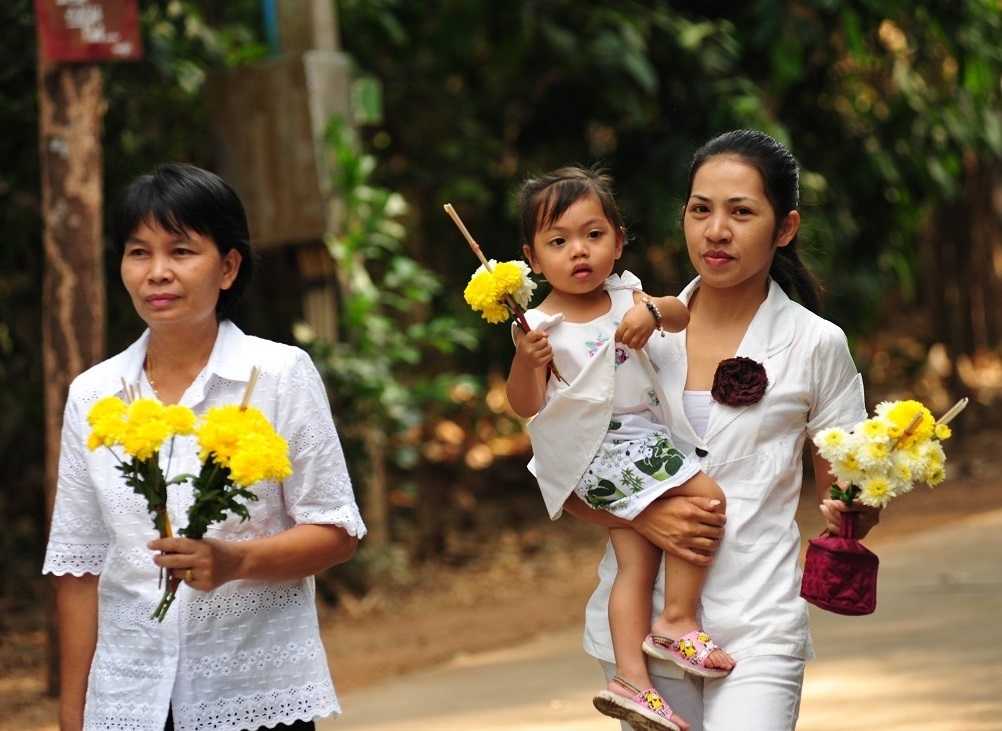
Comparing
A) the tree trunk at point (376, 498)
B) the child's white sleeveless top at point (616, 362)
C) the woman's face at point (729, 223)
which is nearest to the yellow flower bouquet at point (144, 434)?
the child's white sleeveless top at point (616, 362)

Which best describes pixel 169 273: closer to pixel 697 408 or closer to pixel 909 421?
pixel 697 408

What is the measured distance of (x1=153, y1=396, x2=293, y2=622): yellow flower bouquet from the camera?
2756 millimetres

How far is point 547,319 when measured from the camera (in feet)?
11.1

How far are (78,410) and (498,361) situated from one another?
29.6 ft

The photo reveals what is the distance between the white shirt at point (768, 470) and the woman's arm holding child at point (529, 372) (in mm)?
263

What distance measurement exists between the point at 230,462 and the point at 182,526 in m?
0.31

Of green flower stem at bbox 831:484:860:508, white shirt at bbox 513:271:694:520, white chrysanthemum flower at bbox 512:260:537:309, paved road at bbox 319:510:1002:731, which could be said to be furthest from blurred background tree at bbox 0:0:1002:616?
green flower stem at bbox 831:484:860:508

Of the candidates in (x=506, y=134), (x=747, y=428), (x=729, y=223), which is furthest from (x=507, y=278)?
(x=506, y=134)

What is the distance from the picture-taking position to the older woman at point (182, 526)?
307 centimetres

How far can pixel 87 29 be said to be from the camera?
22.6 feet

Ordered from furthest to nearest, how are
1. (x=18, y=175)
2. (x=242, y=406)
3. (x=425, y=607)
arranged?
(x=425, y=607) → (x=18, y=175) → (x=242, y=406)

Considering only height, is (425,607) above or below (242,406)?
below

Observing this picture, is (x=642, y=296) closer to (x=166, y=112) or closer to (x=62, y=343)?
(x=62, y=343)

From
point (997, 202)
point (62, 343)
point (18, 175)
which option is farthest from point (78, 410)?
point (997, 202)
